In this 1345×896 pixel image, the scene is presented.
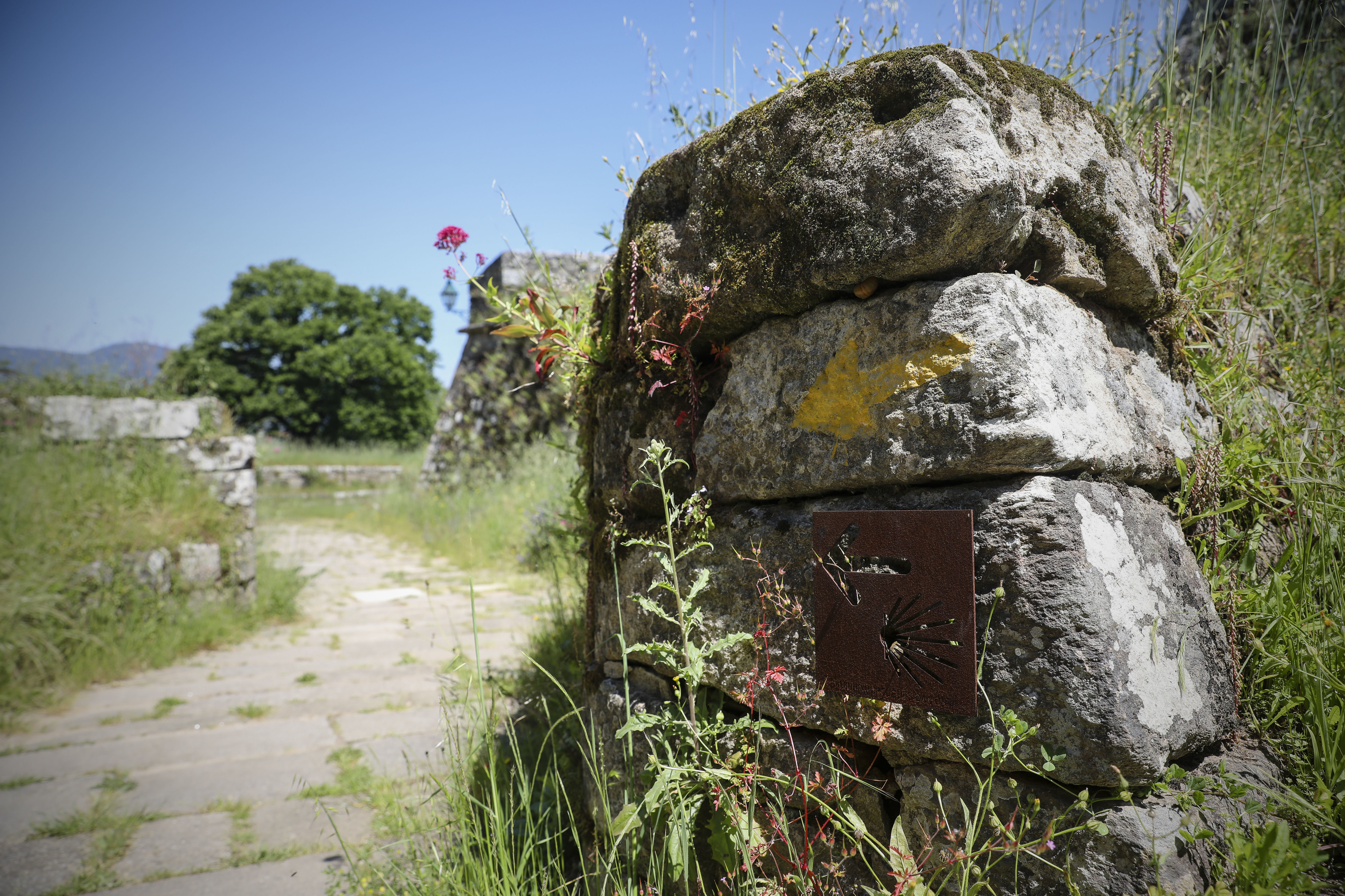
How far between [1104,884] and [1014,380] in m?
0.85

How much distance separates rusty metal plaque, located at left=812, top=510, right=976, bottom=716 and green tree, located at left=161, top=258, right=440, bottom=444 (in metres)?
27.6

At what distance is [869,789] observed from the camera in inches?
52.9

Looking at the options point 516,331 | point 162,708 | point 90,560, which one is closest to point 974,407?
point 516,331

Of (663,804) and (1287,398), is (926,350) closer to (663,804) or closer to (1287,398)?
(663,804)

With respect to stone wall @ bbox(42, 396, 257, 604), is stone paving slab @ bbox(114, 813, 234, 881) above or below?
below

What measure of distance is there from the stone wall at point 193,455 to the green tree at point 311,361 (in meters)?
22.2

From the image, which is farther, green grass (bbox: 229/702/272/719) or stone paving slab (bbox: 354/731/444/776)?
green grass (bbox: 229/702/272/719)

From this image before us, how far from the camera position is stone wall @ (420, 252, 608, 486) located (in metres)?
8.95

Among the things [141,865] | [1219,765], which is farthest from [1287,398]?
[141,865]

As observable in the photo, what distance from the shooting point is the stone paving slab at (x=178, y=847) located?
7.13 feet

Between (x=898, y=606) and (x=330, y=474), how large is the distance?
1633 centimetres

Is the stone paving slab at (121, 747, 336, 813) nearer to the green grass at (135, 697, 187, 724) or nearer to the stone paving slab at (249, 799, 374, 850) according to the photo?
the stone paving slab at (249, 799, 374, 850)

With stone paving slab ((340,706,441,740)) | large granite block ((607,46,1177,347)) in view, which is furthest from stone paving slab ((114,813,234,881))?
large granite block ((607,46,1177,347))

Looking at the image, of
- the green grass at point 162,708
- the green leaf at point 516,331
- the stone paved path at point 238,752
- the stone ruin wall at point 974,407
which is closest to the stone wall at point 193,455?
the stone paved path at point 238,752
